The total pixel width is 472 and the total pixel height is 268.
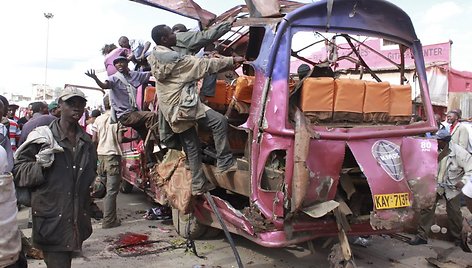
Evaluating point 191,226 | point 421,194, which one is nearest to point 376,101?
point 421,194

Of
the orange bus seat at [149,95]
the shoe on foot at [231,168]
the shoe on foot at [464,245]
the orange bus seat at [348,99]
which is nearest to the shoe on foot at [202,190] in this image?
the shoe on foot at [231,168]

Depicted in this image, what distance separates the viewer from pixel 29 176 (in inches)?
122

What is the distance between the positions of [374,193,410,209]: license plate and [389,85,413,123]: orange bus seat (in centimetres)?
94

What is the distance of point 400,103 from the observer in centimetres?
470

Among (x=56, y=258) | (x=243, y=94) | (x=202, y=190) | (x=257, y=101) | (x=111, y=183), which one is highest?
(x=243, y=94)

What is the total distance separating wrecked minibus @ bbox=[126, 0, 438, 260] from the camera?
4.00 m

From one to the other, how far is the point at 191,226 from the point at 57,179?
9.49 feet

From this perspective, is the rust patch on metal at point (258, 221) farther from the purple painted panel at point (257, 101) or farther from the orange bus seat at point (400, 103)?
the orange bus seat at point (400, 103)

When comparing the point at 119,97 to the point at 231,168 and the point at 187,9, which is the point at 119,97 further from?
the point at 231,168

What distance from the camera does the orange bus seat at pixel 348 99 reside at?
4.32 metres

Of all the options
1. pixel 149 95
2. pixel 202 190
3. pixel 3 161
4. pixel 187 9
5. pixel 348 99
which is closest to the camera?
pixel 3 161

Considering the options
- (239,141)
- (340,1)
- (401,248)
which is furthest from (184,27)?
(401,248)

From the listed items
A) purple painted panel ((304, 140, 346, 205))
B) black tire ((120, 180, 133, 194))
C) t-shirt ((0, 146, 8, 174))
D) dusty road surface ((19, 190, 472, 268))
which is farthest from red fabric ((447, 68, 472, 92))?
t-shirt ((0, 146, 8, 174))

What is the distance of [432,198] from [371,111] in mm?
1034
